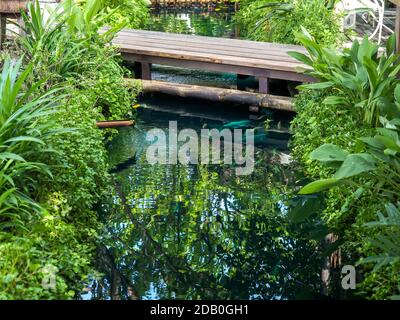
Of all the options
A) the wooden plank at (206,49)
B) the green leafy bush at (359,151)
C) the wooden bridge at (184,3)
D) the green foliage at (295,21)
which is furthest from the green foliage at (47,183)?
the wooden bridge at (184,3)

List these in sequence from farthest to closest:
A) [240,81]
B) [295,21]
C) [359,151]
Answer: [240,81] → [295,21] → [359,151]

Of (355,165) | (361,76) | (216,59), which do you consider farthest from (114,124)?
(355,165)

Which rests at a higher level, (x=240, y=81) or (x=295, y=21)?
(x=295, y=21)

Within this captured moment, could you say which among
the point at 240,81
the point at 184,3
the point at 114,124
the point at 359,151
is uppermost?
the point at 359,151

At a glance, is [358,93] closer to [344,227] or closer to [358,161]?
[344,227]

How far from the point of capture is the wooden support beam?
29.3 ft

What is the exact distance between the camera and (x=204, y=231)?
5.87m

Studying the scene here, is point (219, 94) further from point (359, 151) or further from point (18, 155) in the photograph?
point (18, 155)

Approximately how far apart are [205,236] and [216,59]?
3936mm

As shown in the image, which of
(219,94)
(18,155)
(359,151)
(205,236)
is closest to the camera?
(18,155)

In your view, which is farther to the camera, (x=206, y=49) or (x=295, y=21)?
(x=295, y=21)

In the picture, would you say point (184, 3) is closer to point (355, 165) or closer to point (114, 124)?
point (114, 124)

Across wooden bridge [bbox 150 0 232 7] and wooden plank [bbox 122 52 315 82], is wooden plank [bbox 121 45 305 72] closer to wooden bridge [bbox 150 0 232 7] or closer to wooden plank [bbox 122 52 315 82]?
wooden plank [bbox 122 52 315 82]
